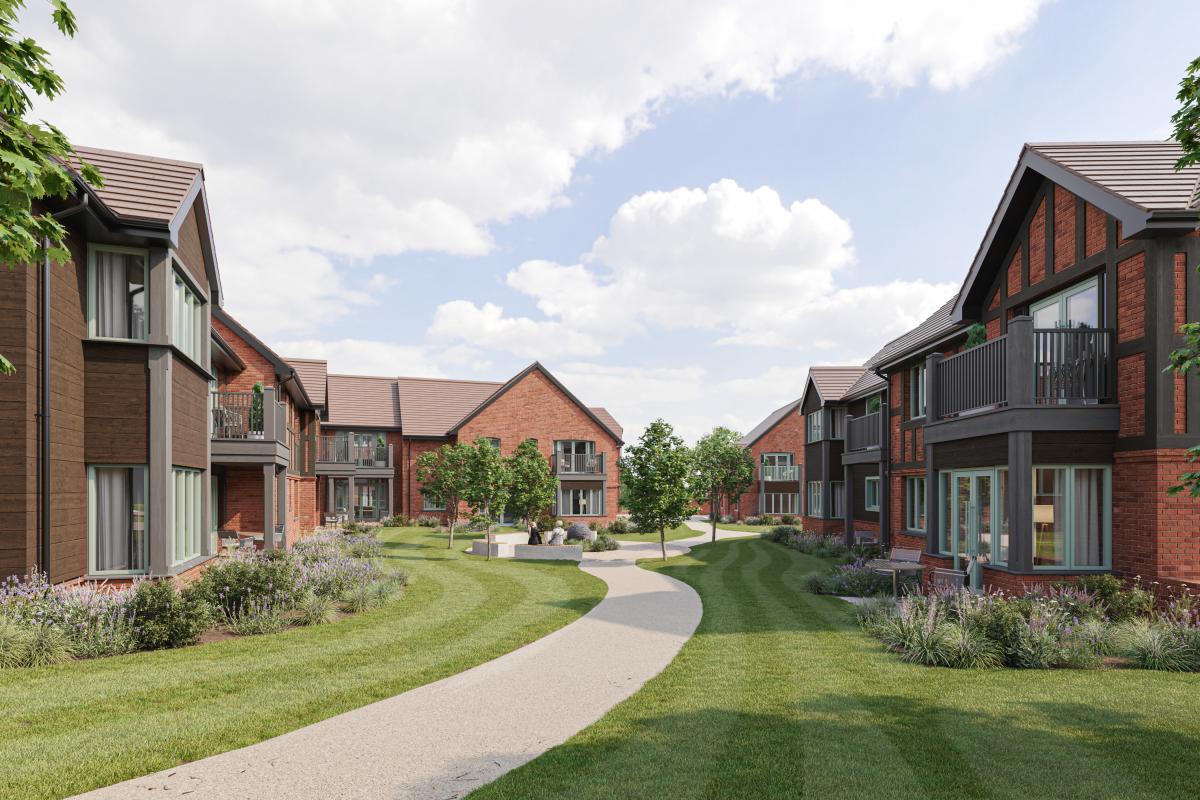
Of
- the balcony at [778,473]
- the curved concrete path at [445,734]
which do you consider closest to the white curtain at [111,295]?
the curved concrete path at [445,734]

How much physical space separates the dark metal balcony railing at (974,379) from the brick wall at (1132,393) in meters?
1.71

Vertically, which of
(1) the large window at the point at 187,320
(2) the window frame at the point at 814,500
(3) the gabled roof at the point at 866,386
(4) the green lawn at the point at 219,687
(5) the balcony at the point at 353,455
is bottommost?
(2) the window frame at the point at 814,500

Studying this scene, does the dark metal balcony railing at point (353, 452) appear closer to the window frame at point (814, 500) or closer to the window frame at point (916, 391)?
the window frame at point (814, 500)

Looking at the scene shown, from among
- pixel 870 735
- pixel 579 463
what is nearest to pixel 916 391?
pixel 870 735

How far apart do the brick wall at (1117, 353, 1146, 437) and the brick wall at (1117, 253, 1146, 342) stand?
1.32 feet

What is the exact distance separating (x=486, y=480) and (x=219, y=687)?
55.8 feet

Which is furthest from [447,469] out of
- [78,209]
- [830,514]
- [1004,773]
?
[1004,773]

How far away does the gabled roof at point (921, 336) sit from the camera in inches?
736

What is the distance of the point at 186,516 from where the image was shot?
1439 cm

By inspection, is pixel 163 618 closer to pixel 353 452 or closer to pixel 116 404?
pixel 116 404

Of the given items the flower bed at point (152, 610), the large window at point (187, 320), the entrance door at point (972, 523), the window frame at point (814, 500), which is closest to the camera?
the flower bed at point (152, 610)

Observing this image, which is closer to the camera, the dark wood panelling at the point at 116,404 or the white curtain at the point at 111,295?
the dark wood panelling at the point at 116,404

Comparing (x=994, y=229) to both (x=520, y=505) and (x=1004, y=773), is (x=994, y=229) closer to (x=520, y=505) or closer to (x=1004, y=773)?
(x=1004, y=773)

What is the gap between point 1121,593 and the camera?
11.3 m
